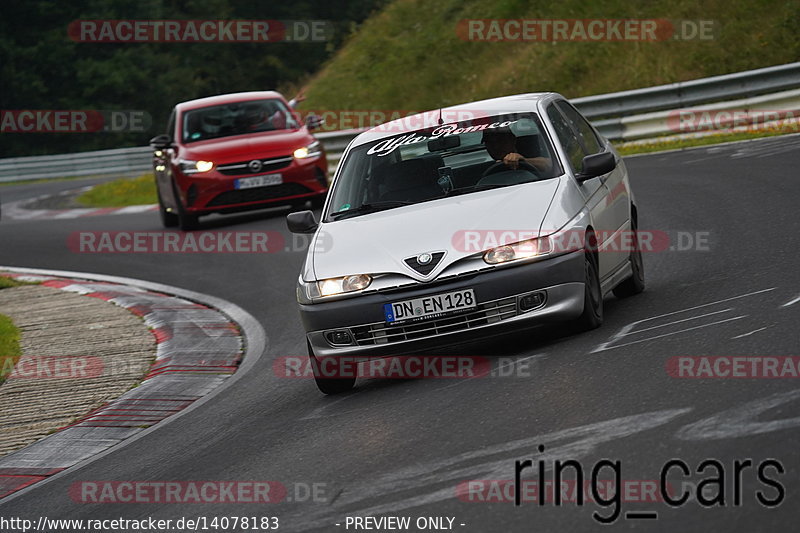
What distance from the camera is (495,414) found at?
6.54 metres

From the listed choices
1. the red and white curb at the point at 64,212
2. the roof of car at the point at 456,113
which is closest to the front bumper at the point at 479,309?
the roof of car at the point at 456,113

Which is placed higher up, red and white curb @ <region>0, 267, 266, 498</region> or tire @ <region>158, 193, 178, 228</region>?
red and white curb @ <region>0, 267, 266, 498</region>

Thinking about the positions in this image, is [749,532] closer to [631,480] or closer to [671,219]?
[631,480]

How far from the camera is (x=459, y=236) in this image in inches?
303

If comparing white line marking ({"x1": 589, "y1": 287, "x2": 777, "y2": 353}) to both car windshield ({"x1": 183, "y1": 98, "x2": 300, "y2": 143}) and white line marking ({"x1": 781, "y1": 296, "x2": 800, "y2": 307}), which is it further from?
car windshield ({"x1": 183, "y1": 98, "x2": 300, "y2": 143})

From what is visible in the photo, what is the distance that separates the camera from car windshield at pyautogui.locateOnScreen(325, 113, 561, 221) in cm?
856

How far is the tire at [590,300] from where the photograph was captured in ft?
25.7

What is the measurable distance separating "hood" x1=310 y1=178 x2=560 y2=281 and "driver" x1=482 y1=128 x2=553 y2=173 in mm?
258

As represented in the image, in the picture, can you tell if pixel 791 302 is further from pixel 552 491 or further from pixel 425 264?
pixel 552 491

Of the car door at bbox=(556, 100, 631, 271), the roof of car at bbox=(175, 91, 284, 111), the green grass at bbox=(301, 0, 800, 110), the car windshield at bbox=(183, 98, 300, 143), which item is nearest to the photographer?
the car door at bbox=(556, 100, 631, 271)

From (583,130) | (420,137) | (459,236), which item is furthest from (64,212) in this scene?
(459,236)

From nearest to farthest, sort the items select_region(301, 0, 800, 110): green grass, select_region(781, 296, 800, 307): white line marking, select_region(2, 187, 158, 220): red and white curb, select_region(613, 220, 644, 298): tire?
select_region(781, 296, 800, 307): white line marking, select_region(613, 220, 644, 298): tire, select_region(2, 187, 158, 220): red and white curb, select_region(301, 0, 800, 110): green grass

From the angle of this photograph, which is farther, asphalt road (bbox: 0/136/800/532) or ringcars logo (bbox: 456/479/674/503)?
asphalt road (bbox: 0/136/800/532)

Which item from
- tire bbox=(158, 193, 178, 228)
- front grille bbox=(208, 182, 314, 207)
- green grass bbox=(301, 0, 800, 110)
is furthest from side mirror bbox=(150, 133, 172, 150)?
green grass bbox=(301, 0, 800, 110)
